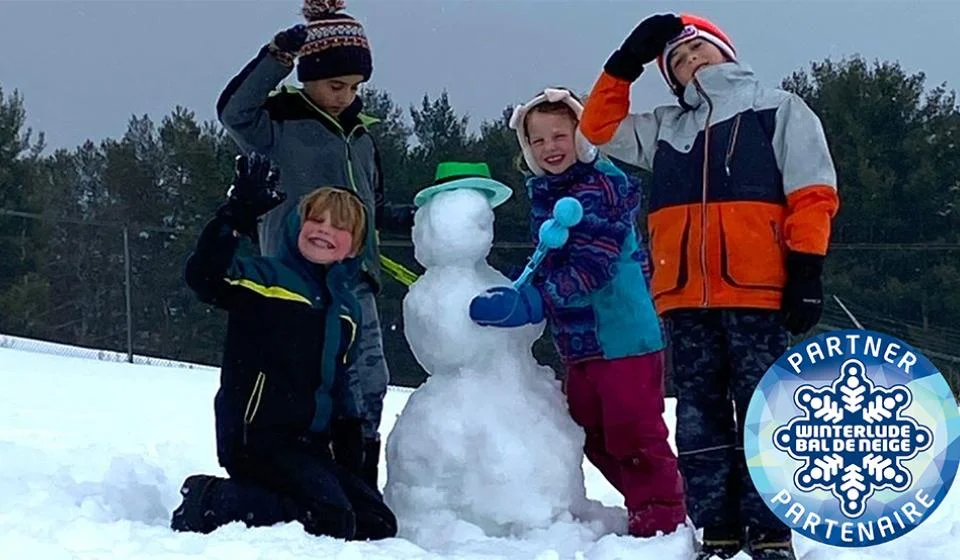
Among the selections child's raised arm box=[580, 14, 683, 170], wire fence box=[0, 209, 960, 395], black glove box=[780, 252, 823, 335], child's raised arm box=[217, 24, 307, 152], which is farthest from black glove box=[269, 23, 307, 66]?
wire fence box=[0, 209, 960, 395]

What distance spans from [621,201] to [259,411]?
46.9 inches

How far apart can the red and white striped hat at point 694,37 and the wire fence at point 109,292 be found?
13291mm

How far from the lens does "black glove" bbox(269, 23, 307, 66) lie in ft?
11.0

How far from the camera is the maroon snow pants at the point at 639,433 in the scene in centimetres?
334

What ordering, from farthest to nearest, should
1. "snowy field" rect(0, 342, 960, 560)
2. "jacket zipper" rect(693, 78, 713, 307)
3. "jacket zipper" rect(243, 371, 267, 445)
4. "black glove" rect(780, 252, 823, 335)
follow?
"jacket zipper" rect(243, 371, 267, 445) < "jacket zipper" rect(693, 78, 713, 307) < "black glove" rect(780, 252, 823, 335) < "snowy field" rect(0, 342, 960, 560)

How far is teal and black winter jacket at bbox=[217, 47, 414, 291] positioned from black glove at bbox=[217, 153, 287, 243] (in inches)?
12.2

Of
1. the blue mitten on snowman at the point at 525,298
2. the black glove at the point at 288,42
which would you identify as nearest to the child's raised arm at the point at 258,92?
the black glove at the point at 288,42

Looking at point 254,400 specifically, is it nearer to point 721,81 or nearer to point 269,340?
point 269,340

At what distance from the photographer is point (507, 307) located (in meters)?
3.27

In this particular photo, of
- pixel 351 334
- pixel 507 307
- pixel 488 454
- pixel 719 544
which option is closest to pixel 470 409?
pixel 488 454

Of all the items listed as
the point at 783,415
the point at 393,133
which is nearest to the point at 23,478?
the point at 783,415

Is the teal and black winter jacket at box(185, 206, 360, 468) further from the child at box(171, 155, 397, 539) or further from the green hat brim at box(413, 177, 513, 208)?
the green hat brim at box(413, 177, 513, 208)

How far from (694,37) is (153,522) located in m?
2.05

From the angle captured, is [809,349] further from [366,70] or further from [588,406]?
[366,70]
